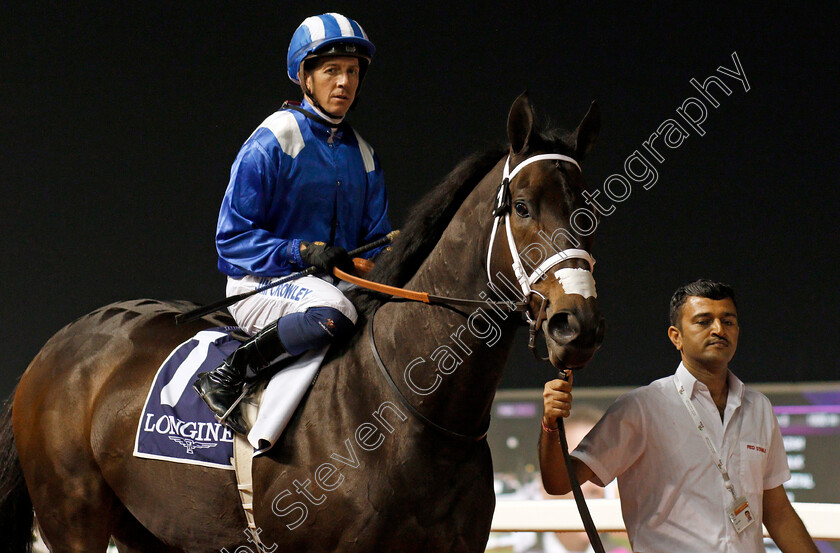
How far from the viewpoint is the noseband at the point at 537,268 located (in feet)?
5.07

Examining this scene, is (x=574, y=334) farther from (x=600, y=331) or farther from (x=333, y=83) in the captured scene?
(x=333, y=83)

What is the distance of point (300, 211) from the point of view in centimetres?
224

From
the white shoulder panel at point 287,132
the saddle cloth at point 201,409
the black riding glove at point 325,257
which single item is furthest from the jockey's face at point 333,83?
the saddle cloth at point 201,409

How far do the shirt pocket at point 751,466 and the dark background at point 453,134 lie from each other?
1757mm

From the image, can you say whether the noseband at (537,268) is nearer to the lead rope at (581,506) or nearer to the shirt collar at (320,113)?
the lead rope at (581,506)

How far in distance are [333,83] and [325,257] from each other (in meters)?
0.57

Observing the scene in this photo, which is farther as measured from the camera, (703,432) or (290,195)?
(290,195)

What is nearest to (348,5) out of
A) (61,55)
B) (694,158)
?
(61,55)

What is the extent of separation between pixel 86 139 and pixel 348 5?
1.76m

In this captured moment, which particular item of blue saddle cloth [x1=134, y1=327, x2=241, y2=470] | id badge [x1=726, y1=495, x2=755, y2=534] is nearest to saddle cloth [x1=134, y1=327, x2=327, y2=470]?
blue saddle cloth [x1=134, y1=327, x2=241, y2=470]

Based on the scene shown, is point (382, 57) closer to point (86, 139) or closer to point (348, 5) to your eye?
point (348, 5)

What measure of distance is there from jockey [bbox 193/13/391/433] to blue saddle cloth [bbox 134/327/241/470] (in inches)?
2.5

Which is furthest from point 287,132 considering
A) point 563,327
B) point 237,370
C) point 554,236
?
point 563,327

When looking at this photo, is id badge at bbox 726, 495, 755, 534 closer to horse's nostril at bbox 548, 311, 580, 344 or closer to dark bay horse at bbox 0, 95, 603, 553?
dark bay horse at bbox 0, 95, 603, 553
